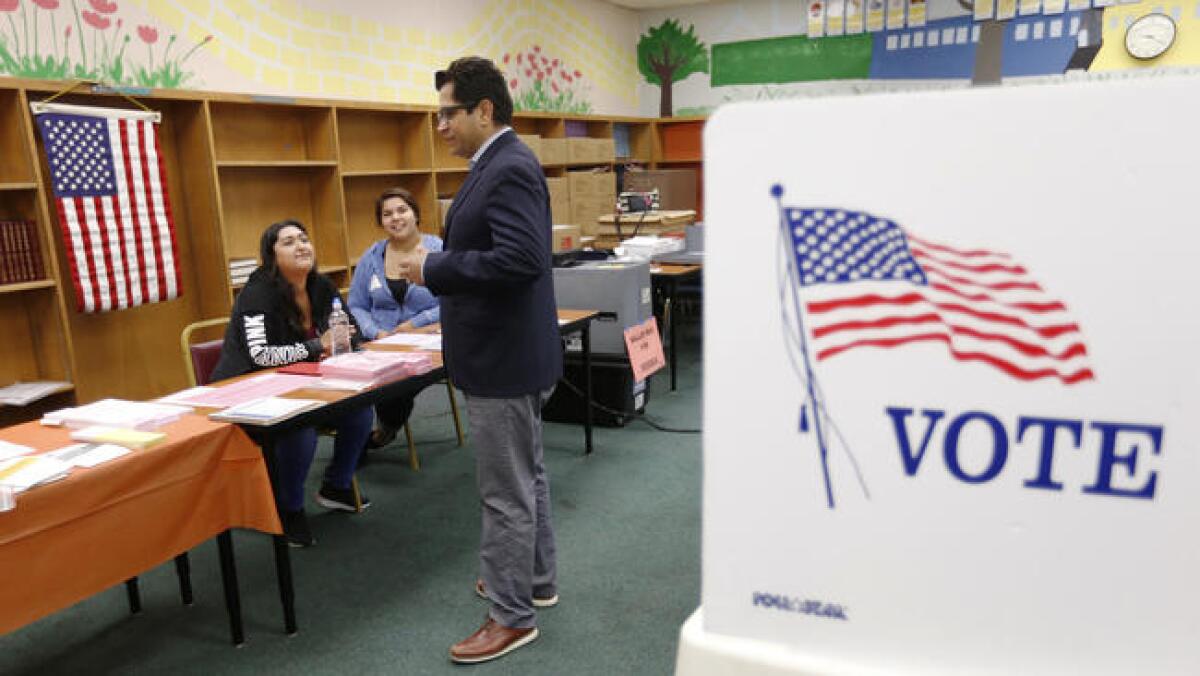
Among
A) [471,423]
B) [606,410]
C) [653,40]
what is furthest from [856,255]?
[653,40]

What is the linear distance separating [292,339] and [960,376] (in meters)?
2.69

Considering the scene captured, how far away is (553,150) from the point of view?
6191 millimetres

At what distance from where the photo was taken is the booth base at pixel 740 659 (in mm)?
512

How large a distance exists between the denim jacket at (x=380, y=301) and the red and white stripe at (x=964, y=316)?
10.1 ft

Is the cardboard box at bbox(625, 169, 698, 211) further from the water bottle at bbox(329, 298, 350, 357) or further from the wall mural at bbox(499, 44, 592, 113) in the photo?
the water bottle at bbox(329, 298, 350, 357)

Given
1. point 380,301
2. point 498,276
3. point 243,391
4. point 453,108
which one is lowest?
point 243,391

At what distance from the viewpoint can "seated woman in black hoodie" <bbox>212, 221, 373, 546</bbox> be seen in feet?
8.76

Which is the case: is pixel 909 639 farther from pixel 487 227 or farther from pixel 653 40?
pixel 653 40

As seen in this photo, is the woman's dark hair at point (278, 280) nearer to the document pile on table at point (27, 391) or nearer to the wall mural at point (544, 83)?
the document pile on table at point (27, 391)

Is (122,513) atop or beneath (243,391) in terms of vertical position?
beneath

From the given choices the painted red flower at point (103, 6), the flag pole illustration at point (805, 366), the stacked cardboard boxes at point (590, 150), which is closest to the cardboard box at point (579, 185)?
the stacked cardboard boxes at point (590, 150)

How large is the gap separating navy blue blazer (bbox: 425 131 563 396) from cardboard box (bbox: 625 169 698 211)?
14.6 feet

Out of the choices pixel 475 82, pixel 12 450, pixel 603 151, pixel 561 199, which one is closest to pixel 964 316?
pixel 475 82

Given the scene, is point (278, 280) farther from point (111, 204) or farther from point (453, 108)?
point (111, 204)
